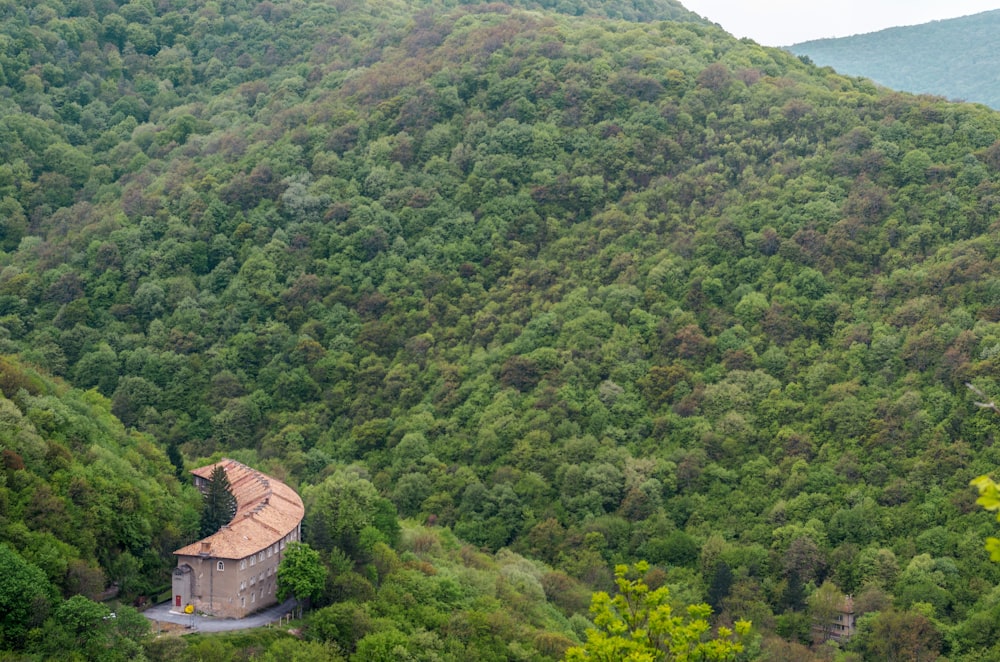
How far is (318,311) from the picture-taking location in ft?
312

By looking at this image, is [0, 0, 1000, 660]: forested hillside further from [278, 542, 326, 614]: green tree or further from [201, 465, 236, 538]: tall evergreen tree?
[201, 465, 236, 538]: tall evergreen tree

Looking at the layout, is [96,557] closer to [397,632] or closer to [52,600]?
[52,600]

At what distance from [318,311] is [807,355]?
3409 cm

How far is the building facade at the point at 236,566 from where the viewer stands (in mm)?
50625

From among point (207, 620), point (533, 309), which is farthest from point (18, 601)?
point (533, 309)

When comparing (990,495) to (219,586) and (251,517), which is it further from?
(251,517)

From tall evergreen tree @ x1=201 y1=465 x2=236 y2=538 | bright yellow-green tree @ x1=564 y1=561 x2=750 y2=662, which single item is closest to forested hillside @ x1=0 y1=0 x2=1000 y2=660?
tall evergreen tree @ x1=201 y1=465 x2=236 y2=538

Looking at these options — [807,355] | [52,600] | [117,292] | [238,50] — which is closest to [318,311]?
[117,292]

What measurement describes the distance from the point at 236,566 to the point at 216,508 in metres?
5.26

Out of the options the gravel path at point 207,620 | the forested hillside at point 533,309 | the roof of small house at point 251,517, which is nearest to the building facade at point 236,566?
the roof of small house at point 251,517

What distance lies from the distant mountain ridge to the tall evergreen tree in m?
110

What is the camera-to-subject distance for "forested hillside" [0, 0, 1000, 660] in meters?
67.8

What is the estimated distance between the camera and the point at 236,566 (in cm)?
5062

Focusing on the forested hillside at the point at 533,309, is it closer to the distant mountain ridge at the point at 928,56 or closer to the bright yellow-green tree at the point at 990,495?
the bright yellow-green tree at the point at 990,495
